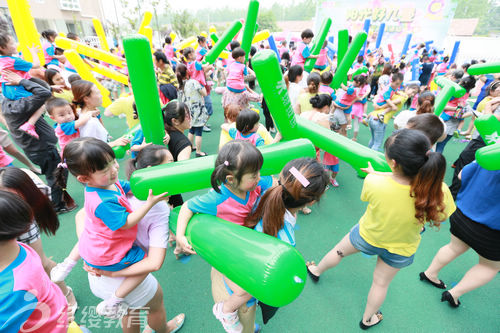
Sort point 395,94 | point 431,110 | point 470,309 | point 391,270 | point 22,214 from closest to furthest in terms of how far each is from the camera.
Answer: point 22,214
point 391,270
point 470,309
point 431,110
point 395,94

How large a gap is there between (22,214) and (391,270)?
Answer: 2.20 metres

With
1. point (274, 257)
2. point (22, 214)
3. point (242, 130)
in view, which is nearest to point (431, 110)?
point (242, 130)

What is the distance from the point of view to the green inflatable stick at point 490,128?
1.82 metres

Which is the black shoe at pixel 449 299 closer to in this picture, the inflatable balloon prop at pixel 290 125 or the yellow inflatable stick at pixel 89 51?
the inflatable balloon prop at pixel 290 125

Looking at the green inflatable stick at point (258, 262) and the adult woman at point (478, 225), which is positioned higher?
the green inflatable stick at point (258, 262)

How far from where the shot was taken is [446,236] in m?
3.07

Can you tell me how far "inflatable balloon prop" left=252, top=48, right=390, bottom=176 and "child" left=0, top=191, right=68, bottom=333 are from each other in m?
1.27

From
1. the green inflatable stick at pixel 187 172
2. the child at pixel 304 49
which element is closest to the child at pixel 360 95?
the child at pixel 304 49

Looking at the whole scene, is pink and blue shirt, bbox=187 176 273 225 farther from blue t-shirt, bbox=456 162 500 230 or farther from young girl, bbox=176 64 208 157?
young girl, bbox=176 64 208 157

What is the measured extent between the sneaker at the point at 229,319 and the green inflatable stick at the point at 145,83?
46.4 inches

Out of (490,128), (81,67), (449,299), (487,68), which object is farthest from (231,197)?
(81,67)

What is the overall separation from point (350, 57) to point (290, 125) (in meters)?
2.52

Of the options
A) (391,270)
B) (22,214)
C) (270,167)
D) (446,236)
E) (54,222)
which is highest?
(22,214)

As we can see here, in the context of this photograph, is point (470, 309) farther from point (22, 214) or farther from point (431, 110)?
point (22, 214)
